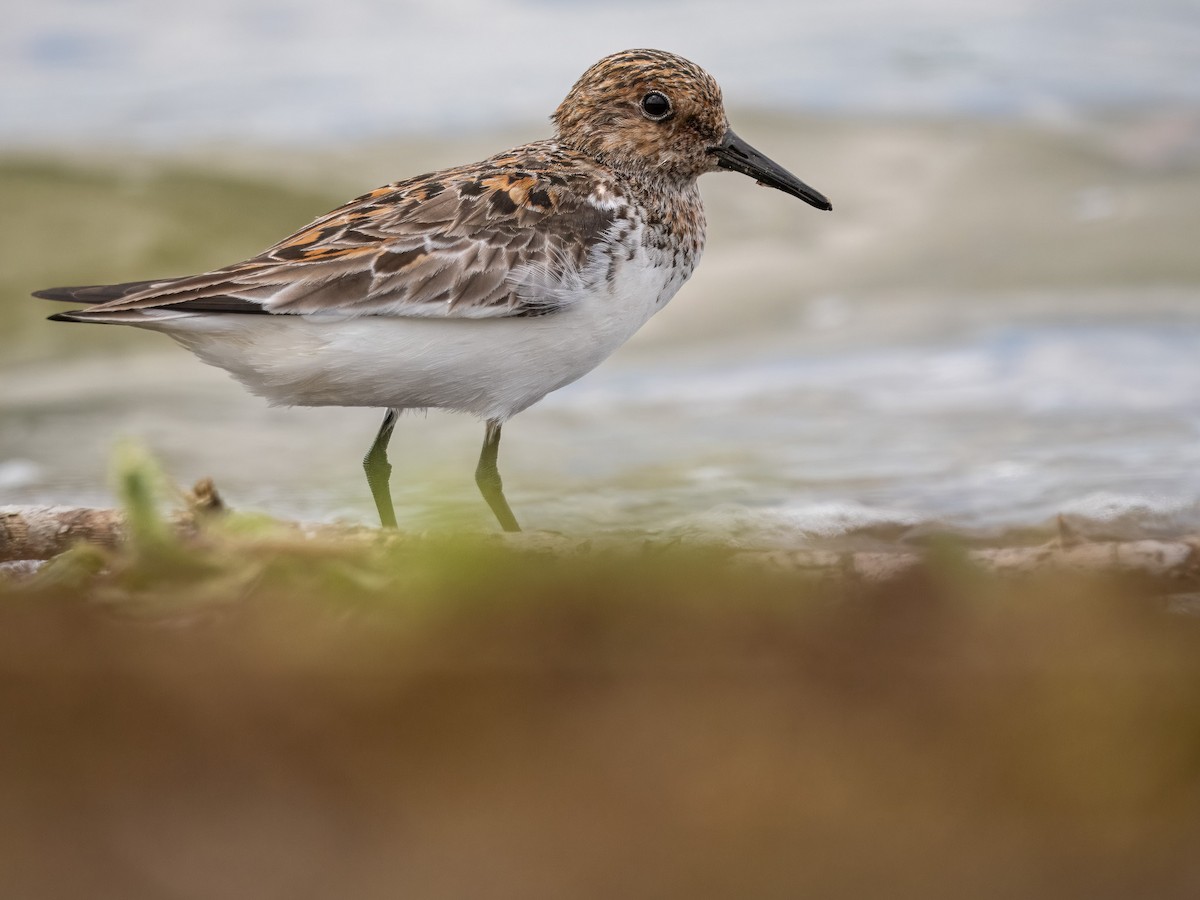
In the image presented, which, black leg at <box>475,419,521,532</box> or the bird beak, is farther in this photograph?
the bird beak

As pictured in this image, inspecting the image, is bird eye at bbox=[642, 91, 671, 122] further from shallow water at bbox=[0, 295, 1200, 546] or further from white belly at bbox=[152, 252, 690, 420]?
shallow water at bbox=[0, 295, 1200, 546]

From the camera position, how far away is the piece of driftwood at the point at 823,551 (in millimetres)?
1852

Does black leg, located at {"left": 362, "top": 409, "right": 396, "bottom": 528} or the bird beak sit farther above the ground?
the bird beak

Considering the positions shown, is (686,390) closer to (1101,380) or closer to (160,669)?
(1101,380)

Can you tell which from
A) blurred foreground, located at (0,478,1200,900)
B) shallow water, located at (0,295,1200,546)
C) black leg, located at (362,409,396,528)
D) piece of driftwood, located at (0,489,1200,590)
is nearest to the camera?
blurred foreground, located at (0,478,1200,900)

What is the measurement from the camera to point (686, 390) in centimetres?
1123

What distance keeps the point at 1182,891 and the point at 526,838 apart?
2.13ft

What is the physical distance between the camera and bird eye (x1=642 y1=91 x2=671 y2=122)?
582 centimetres

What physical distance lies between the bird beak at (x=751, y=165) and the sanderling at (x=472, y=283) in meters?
0.13

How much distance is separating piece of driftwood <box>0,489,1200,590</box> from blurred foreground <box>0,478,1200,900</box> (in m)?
0.21

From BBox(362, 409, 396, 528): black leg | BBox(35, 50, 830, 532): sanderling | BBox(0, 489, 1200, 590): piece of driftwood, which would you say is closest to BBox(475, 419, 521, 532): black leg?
BBox(35, 50, 830, 532): sanderling

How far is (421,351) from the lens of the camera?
496cm

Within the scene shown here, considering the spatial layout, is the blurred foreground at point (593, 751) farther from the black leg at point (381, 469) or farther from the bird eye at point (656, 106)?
the bird eye at point (656, 106)

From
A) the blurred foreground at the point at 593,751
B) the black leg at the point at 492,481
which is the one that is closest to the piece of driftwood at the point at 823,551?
the blurred foreground at the point at 593,751
